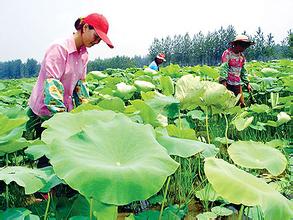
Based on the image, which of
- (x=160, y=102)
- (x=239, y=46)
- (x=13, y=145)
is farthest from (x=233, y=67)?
(x=13, y=145)

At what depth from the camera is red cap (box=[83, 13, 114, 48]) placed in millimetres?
2061

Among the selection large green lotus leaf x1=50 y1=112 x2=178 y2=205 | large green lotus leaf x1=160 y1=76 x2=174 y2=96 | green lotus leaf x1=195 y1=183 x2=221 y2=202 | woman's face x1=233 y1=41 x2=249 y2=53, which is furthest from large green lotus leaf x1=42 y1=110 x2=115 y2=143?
woman's face x1=233 y1=41 x2=249 y2=53

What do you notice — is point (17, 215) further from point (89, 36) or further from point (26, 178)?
point (89, 36)

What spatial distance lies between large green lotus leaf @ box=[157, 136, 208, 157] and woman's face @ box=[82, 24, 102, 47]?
2.72 feet

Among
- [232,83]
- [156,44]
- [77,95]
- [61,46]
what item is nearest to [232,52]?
[232,83]

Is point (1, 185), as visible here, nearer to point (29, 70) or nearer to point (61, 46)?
point (61, 46)

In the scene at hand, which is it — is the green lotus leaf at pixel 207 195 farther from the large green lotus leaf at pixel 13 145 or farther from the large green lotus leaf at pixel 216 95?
the large green lotus leaf at pixel 13 145

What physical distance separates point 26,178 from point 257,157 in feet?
2.95

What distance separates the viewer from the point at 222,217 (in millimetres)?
1801

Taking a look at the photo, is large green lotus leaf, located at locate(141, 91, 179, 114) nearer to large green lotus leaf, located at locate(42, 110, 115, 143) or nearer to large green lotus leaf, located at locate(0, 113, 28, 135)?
large green lotus leaf, located at locate(42, 110, 115, 143)

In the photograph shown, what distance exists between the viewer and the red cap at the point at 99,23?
2061 millimetres

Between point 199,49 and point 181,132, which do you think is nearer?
point 181,132

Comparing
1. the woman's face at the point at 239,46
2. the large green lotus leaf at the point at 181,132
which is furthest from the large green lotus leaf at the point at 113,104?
the woman's face at the point at 239,46

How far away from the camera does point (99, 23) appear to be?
207 centimetres
